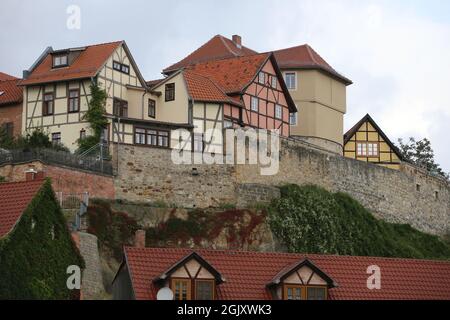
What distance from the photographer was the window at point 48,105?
59594mm

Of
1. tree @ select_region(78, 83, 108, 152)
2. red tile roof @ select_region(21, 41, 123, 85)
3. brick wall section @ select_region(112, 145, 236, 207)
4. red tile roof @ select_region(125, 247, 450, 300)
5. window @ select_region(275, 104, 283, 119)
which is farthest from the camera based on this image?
window @ select_region(275, 104, 283, 119)

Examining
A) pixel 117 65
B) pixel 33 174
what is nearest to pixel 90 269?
pixel 33 174

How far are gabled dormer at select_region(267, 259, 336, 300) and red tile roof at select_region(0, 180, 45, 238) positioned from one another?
9.33m

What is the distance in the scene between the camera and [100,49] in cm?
6053

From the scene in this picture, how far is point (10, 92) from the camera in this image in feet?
207

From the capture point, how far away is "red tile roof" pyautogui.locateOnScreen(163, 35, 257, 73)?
232 feet

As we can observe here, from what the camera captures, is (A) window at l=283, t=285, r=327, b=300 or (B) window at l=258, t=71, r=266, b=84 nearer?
(A) window at l=283, t=285, r=327, b=300

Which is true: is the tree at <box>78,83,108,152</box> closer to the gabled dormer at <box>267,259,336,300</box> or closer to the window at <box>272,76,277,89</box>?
the window at <box>272,76,277,89</box>

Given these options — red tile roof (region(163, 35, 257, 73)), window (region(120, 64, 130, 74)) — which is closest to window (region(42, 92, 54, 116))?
window (region(120, 64, 130, 74))
